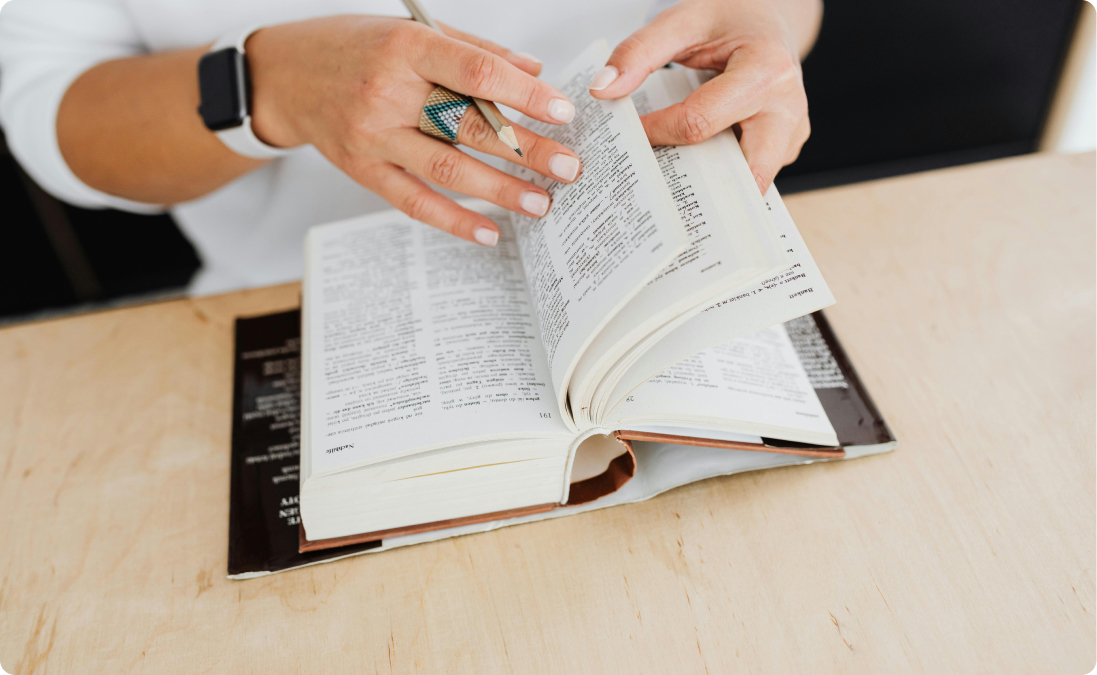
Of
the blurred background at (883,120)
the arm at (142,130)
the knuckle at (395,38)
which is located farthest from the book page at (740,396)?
the blurred background at (883,120)

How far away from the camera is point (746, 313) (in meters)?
0.46

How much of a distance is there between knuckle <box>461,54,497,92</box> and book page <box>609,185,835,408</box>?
257 mm

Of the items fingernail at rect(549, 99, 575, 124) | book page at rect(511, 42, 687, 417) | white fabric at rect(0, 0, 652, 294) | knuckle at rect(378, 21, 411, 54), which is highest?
white fabric at rect(0, 0, 652, 294)

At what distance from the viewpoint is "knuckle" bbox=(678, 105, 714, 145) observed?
20.0 inches

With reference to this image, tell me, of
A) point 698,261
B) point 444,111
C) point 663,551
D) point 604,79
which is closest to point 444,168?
point 444,111

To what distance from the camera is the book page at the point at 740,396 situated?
1.64ft

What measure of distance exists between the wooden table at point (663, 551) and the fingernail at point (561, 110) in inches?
13.1

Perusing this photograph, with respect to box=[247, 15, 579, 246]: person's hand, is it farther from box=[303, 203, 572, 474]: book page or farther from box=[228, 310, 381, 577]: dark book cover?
box=[228, 310, 381, 577]: dark book cover

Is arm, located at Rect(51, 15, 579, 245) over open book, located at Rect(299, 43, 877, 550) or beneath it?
over

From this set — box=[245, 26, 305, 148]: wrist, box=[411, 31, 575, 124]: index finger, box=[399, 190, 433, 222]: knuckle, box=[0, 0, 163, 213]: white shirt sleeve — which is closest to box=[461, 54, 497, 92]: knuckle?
box=[411, 31, 575, 124]: index finger

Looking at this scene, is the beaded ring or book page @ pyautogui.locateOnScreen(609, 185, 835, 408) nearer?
book page @ pyautogui.locateOnScreen(609, 185, 835, 408)

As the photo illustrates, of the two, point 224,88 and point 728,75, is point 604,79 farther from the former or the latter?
point 224,88

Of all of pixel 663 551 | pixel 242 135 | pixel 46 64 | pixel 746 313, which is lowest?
pixel 663 551

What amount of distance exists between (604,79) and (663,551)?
0.39 metres
